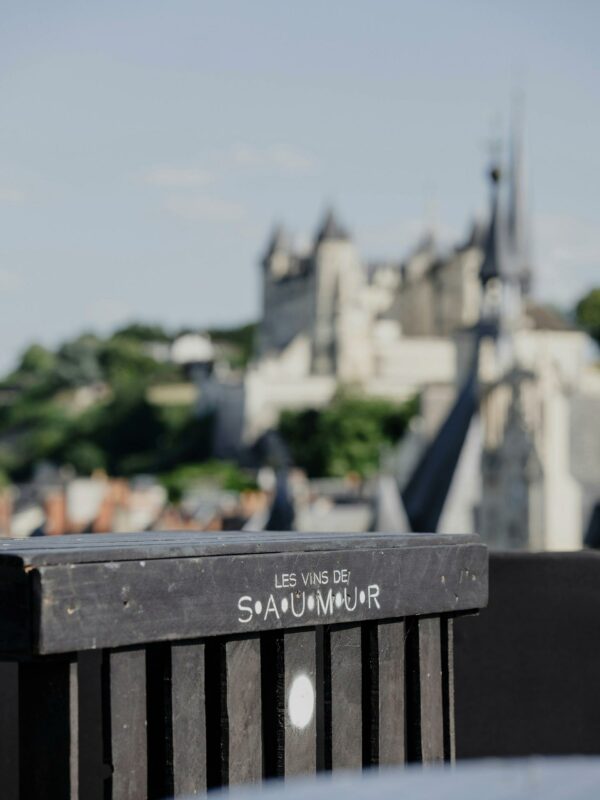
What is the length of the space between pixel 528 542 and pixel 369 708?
39.0 meters

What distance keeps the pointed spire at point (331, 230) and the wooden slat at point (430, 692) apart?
364ft

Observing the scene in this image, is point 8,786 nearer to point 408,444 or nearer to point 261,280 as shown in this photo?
point 408,444

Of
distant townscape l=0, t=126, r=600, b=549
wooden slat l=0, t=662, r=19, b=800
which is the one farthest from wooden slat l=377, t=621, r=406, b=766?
distant townscape l=0, t=126, r=600, b=549

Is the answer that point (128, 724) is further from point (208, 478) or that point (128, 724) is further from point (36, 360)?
point (36, 360)

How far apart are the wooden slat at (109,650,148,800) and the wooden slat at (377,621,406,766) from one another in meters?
0.61

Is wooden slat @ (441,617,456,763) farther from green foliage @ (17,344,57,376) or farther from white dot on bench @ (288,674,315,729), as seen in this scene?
green foliage @ (17,344,57,376)

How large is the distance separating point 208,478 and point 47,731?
93.5m

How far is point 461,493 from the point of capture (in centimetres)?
3969

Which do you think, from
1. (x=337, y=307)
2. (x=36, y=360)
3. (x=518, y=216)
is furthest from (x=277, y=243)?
(x=518, y=216)

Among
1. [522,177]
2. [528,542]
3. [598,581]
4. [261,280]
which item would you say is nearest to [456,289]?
[261,280]

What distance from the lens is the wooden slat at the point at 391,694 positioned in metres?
3.41

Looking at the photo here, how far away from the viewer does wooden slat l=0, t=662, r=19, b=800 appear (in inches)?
154

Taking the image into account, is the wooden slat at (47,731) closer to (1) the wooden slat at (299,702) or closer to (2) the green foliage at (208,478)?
(1) the wooden slat at (299,702)

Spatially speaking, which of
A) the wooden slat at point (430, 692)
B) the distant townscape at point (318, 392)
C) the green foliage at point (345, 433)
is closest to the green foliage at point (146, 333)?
the distant townscape at point (318, 392)
